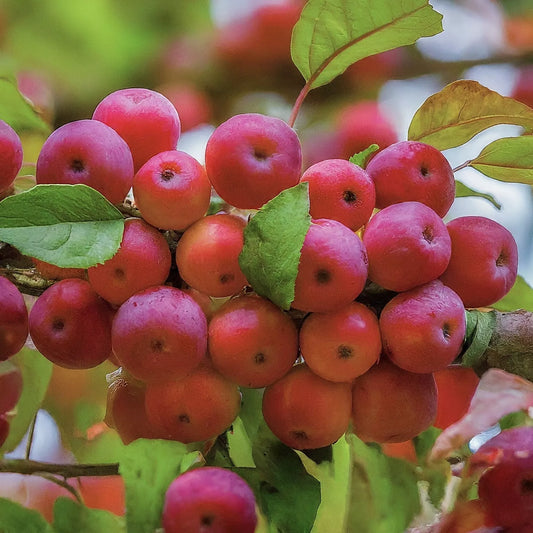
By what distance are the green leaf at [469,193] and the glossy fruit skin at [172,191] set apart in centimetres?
20

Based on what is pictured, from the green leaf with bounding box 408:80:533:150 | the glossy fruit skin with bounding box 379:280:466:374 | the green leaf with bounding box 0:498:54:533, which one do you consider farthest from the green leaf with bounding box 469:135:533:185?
the green leaf with bounding box 0:498:54:533

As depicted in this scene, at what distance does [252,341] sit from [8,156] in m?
0.17

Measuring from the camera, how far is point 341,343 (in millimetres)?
473

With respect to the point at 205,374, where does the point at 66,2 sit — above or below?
above

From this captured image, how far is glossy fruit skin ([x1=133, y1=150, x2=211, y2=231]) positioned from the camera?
0.49 m

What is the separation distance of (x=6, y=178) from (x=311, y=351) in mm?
199

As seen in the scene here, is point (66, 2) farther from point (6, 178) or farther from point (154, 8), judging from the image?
point (6, 178)

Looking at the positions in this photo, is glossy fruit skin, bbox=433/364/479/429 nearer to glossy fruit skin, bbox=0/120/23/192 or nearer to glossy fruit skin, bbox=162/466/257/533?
glossy fruit skin, bbox=162/466/257/533

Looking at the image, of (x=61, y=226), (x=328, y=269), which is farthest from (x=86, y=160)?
(x=328, y=269)

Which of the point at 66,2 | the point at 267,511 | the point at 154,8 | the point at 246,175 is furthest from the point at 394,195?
the point at 154,8

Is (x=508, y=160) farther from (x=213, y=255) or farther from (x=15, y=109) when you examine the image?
(x=15, y=109)

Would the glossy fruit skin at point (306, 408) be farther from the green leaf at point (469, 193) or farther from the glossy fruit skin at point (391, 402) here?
the green leaf at point (469, 193)

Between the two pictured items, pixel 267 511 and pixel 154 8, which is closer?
pixel 267 511

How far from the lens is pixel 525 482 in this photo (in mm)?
482
